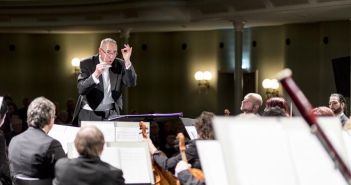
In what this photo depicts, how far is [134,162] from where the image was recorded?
454 cm

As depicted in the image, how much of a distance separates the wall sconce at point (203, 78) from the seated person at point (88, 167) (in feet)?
43.2

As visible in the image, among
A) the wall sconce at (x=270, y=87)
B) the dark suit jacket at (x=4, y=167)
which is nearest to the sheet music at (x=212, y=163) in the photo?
the dark suit jacket at (x=4, y=167)

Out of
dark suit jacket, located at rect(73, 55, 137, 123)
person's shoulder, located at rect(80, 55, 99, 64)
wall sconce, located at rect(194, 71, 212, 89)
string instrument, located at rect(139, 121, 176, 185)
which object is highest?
wall sconce, located at rect(194, 71, 212, 89)

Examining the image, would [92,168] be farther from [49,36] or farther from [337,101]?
[49,36]

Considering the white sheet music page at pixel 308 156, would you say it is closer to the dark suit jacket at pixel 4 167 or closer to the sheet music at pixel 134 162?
the sheet music at pixel 134 162

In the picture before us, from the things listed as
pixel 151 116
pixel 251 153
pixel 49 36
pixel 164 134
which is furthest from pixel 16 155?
pixel 49 36

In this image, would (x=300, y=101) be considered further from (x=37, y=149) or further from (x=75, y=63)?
(x=75, y=63)

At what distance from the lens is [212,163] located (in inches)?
120

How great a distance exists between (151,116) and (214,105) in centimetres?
1194

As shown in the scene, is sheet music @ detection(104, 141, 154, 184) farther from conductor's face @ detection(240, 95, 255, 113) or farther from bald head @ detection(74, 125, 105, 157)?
conductor's face @ detection(240, 95, 255, 113)

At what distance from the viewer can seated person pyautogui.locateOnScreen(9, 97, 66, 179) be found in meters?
4.56

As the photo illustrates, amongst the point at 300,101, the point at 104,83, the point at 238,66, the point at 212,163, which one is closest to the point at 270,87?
the point at 238,66

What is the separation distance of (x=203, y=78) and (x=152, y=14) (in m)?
2.46

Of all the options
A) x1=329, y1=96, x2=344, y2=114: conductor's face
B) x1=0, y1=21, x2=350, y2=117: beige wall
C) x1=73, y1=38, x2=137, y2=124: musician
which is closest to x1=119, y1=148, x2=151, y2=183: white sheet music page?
x1=73, y1=38, x2=137, y2=124: musician
